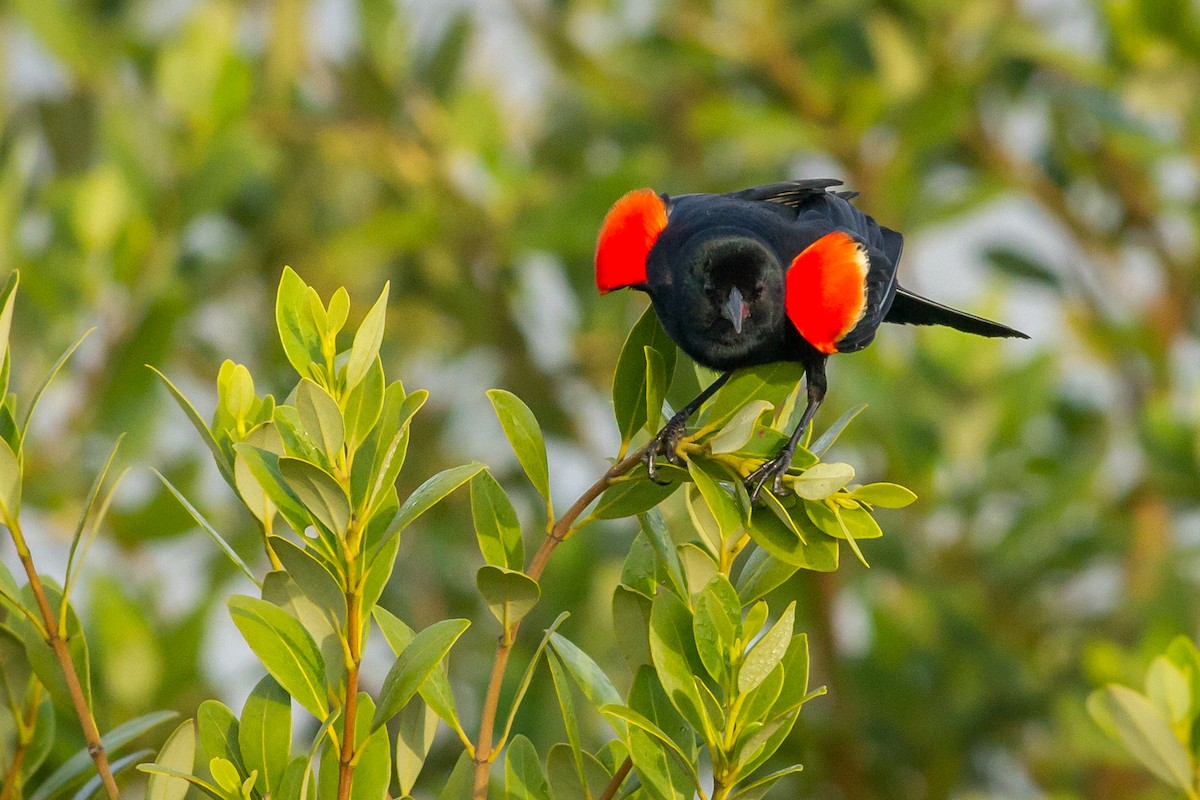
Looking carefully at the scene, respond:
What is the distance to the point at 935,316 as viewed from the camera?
9.95 feet

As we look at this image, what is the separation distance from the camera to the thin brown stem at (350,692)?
4.45 ft

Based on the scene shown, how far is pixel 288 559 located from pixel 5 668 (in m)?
0.52

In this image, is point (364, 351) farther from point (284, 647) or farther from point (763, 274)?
point (763, 274)

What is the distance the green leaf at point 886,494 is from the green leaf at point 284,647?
1.99 feet

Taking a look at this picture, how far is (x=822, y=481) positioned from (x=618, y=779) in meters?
0.39

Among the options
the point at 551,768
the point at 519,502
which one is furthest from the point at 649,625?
the point at 519,502

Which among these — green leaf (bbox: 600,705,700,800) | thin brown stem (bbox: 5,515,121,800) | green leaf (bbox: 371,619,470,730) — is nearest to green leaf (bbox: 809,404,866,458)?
green leaf (bbox: 600,705,700,800)

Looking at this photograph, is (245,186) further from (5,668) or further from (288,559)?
(288,559)

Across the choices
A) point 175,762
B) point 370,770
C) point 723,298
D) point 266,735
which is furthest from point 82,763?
point 723,298

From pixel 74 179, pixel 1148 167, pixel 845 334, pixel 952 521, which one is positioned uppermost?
pixel 1148 167

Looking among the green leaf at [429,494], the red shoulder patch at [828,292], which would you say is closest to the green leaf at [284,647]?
the green leaf at [429,494]

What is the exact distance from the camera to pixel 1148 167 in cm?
502

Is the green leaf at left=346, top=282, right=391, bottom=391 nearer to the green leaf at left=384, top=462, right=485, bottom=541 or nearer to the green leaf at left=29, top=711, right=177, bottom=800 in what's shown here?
the green leaf at left=384, top=462, right=485, bottom=541

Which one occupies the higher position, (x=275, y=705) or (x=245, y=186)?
(x=245, y=186)
